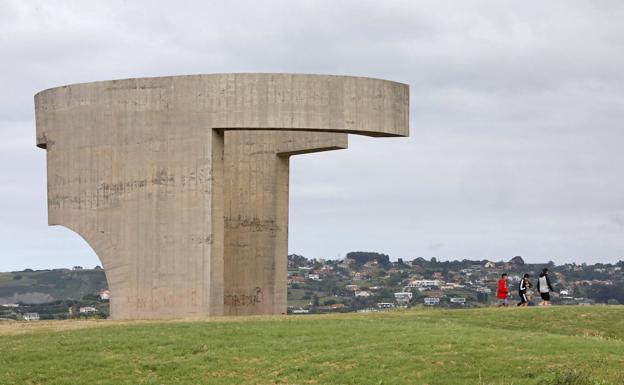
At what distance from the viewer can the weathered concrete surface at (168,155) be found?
118 ft

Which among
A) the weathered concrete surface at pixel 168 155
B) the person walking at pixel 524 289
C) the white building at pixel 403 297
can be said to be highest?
the weathered concrete surface at pixel 168 155

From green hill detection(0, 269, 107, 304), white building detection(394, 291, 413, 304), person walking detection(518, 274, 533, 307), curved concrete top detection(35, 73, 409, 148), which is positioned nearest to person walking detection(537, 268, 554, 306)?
person walking detection(518, 274, 533, 307)

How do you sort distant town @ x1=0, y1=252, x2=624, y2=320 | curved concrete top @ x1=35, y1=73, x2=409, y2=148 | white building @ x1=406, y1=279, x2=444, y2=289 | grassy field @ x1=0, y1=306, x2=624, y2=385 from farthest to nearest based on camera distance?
white building @ x1=406, y1=279, x2=444, y2=289, distant town @ x1=0, y1=252, x2=624, y2=320, curved concrete top @ x1=35, y1=73, x2=409, y2=148, grassy field @ x1=0, y1=306, x2=624, y2=385

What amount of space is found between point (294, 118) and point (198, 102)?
9.23 ft

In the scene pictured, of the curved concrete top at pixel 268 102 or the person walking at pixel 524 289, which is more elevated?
the curved concrete top at pixel 268 102

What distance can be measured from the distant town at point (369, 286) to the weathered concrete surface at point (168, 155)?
28086 mm

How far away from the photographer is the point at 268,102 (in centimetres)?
3606

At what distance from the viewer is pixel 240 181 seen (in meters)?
41.8

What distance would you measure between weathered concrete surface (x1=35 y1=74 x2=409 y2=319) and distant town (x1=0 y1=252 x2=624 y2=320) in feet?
92.1

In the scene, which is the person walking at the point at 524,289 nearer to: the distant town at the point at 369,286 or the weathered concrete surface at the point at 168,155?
the weathered concrete surface at the point at 168,155

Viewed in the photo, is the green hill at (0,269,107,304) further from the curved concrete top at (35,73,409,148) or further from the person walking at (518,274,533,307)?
the person walking at (518,274,533,307)

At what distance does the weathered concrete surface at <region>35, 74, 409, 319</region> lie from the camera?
36094 mm

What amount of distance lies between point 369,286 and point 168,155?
5842 centimetres

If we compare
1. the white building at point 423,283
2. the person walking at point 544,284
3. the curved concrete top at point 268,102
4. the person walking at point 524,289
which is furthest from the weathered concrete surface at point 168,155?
the white building at point 423,283
